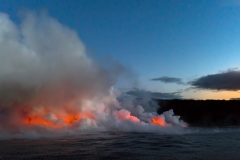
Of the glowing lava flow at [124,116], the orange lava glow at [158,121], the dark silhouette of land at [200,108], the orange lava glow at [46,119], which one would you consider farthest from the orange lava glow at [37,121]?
the dark silhouette of land at [200,108]

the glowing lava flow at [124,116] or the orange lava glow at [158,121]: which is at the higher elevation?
the glowing lava flow at [124,116]

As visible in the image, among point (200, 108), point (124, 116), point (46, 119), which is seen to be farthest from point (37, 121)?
point (200, 108)

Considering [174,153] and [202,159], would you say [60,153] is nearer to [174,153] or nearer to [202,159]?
[174,153]

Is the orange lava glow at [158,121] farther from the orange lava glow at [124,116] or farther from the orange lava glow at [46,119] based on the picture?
the orange lava glow at [46,119]

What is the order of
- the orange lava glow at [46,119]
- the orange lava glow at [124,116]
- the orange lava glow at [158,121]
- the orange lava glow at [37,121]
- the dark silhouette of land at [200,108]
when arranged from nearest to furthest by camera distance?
1. the orange lava glow at [37,121]
2. the orange lava glow at [46,119]
3. the orange lava glow at [124,116]
4. the orange lava glow at [158,121]
5. the dark silhouette of land at [200,108]

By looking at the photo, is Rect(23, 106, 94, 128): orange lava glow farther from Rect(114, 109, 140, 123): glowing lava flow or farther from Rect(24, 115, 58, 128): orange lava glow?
Rect(114, 109, 140, 123): glowing lava flow

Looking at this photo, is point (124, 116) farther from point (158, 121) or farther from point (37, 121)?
point (37, 121)

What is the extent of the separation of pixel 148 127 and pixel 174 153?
24050 millimetres

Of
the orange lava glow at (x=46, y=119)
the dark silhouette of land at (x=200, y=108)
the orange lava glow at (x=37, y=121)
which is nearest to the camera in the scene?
the orange lava glow at (x=37, y=121)

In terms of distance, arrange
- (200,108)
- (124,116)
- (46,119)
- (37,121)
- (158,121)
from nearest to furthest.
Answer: (37,121), (46,119), (124,116), (158,121), (200,108)

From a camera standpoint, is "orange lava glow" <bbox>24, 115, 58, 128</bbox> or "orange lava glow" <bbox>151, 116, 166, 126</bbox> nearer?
"orange lava glow" <bbox>24, 115, 58, 128</bbox>

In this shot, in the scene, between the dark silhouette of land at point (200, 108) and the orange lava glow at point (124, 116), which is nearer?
the orange lava glow at point (124, 116)

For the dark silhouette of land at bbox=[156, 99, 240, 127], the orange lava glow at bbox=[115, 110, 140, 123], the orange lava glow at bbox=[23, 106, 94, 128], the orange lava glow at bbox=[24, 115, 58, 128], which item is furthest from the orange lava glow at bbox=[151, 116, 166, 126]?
the dark silhouette of land at bbox=[156, 99, 240, 127]

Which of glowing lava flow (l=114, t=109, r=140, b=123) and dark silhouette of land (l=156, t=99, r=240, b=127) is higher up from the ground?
glowing lava flow (l=114, t=109, r=140, b=123)
